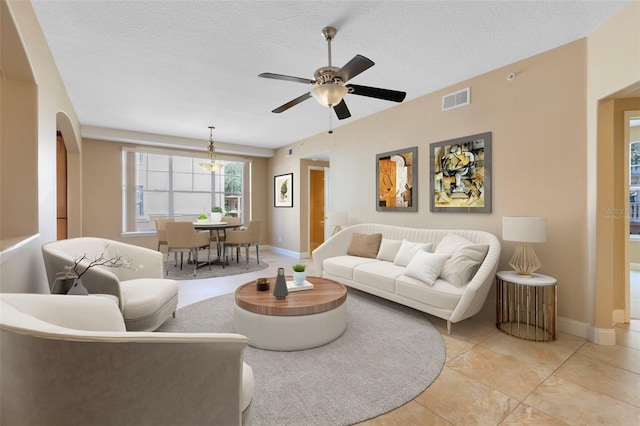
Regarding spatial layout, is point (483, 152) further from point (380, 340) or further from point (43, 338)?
point (43, 338)

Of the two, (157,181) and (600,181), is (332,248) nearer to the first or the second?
(600,181)

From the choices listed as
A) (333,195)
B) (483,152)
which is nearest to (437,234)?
(483,152)

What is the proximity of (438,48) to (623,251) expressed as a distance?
2.80 metres

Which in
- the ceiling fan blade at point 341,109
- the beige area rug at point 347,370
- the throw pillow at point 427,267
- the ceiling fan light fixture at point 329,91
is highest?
the ceiling fan blade at point 341,109

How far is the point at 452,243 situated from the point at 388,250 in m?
0.91

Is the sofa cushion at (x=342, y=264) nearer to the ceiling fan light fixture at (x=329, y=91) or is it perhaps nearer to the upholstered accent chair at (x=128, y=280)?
the upholstered accent chair at (x=128, y=280)

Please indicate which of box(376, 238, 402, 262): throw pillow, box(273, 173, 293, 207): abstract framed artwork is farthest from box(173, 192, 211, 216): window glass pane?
box(376, 238, 402, 262): throw pillow

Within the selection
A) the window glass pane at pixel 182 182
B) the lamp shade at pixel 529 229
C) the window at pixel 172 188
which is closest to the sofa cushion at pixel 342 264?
the lamp shade at pixel 529 229

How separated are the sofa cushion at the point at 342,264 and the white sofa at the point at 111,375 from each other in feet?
9.30

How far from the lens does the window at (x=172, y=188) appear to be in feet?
20.8

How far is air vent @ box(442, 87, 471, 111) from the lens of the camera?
3.55 meters

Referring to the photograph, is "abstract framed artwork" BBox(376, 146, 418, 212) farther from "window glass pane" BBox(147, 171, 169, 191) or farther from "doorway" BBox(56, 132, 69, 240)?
"doorway" BBox(56, 132, 69, 240)

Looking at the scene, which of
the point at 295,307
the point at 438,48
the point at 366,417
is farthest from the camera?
the point at 438,48

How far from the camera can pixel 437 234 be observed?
370 cm
